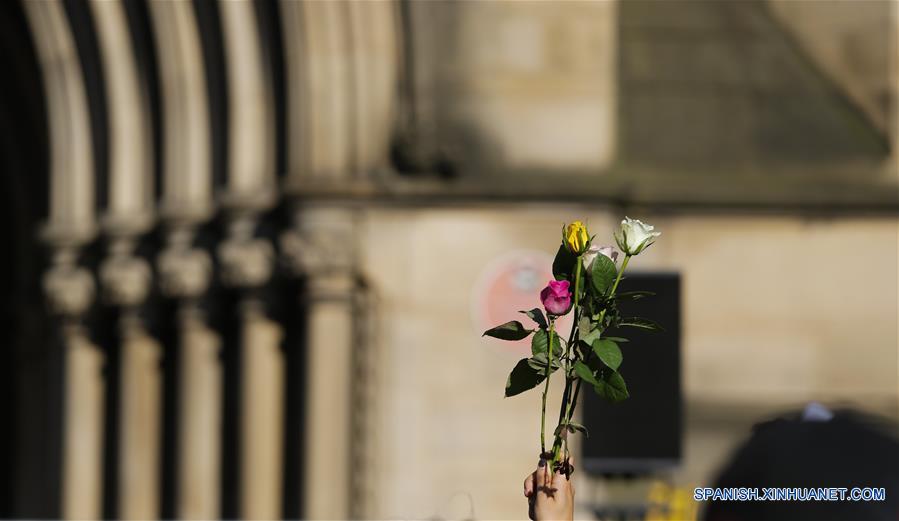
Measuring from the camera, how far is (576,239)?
4.04 meters

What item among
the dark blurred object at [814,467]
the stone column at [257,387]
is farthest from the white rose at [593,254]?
the stone column at [257,387]

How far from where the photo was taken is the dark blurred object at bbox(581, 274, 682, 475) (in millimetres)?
8188

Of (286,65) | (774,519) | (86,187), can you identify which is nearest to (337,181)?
(286,65)

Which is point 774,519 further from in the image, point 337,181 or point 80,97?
point 80,97

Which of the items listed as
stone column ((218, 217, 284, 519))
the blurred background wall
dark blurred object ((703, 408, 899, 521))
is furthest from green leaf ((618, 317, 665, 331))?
stone column ((218, 217, 284, 519))

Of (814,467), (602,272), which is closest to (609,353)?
(602,272)

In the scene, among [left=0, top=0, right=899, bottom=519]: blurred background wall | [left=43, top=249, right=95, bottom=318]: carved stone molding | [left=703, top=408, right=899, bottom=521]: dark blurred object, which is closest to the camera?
[left=703, top=408, right=899, bottom=521]: dark blurred object

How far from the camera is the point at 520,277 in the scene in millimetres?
11289

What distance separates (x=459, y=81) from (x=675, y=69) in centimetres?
142

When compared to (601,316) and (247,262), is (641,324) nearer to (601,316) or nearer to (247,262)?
(601,316)

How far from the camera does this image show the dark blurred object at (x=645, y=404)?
→ 26.9 feet

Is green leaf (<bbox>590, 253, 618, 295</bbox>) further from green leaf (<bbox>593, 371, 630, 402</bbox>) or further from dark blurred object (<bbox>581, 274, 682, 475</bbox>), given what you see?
dark blurred object (<bbox>581, 274, 682, 475</bbox>)

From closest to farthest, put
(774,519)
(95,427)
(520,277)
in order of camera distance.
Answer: (774,519)
(520,277)
(95,427)

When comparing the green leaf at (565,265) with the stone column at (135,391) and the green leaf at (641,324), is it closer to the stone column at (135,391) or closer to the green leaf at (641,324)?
the green leaf at (641,324)
